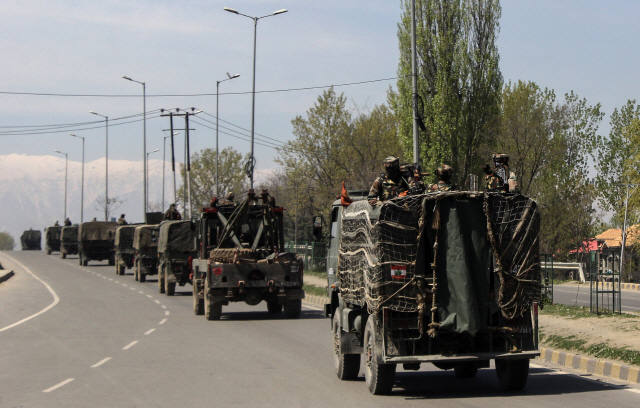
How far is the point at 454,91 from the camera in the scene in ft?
123

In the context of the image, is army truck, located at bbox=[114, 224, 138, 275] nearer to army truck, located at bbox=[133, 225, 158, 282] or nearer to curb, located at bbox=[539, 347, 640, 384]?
army truck, located at bbox=[133, 225, 158, 282]

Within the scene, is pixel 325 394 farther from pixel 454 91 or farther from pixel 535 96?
pixel 535 96

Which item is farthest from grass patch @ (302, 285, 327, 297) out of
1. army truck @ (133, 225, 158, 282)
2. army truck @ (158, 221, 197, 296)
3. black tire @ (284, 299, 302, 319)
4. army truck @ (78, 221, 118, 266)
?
army truck @ (78, 221, 118, 266)

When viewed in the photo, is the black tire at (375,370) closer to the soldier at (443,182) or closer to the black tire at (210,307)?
the soldier at (443,182)

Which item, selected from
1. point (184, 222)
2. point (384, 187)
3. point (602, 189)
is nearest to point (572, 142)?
point (602, 189)

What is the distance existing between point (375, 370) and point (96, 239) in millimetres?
43628

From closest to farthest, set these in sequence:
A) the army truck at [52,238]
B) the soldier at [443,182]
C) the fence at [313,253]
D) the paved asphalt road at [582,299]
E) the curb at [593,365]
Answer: the soldier at [443,182] → the curb at [593,365] → the paved asphalt road at [582,299] → the fence at [313,253] → the army truck at [52,238]

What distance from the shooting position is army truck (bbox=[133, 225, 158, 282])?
3631 cm

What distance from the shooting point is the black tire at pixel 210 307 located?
20062 millimetres

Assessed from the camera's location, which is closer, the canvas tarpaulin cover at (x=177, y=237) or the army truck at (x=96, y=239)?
the canvas tarpaulin cover at (x=177, y=237)

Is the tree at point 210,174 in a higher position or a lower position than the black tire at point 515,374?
higher

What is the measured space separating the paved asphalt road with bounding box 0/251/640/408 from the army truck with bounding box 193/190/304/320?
2.15ft

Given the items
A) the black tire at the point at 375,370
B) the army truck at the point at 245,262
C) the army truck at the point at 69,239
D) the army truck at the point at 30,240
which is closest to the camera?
the black tire at the point at 375,370

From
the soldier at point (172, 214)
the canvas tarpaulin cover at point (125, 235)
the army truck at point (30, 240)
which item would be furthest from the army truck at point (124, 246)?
the army truck at point (30, 240)
